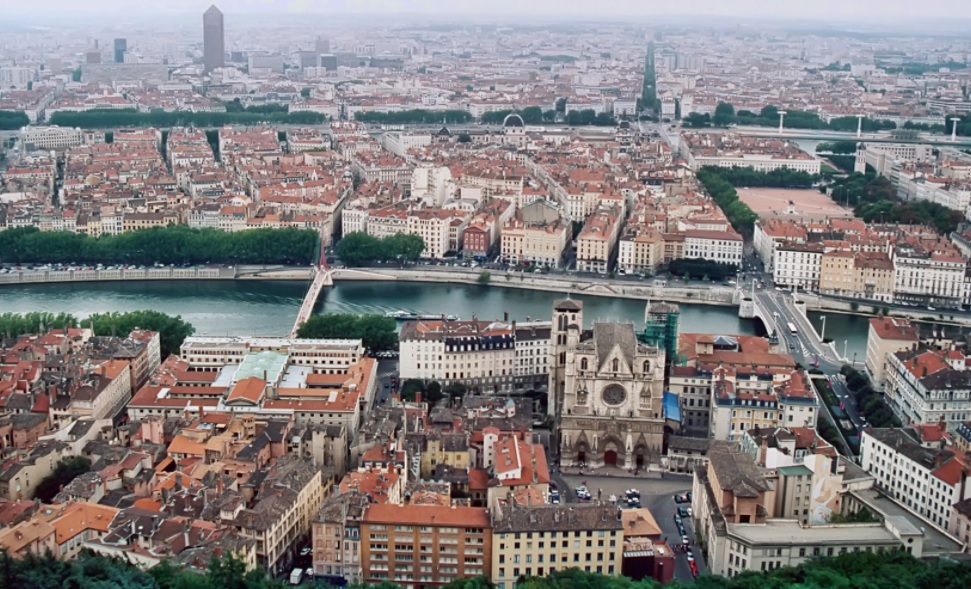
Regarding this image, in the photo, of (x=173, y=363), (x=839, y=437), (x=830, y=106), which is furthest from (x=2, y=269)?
(x=830, y=106)

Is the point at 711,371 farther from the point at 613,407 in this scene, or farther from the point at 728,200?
the point at 728,200

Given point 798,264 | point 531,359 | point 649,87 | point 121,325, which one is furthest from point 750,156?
point 649,87

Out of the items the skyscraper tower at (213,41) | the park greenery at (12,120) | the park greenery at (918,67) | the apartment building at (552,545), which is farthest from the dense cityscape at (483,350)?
the skyscraper tower at (213,41)

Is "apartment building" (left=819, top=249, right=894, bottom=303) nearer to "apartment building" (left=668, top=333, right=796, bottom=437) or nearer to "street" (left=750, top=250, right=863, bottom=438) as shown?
"street" (left=750, top=250, right=863, bottom=438)

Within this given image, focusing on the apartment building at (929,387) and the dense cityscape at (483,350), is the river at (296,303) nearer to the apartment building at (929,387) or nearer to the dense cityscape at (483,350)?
the dense cityscape at (483,350)

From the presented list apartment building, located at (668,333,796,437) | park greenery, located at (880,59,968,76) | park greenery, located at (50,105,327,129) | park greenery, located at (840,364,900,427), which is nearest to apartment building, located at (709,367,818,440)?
apartment building, located at (668,333,796,437)
